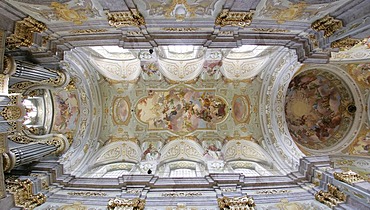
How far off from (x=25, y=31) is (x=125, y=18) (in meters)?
3.41

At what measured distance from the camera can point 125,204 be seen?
836 cm

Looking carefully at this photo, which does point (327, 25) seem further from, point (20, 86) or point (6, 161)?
point (20, 86)

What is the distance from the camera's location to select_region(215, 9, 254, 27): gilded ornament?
6.70 metres

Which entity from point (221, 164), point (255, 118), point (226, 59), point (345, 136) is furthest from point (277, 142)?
point (226, 59)

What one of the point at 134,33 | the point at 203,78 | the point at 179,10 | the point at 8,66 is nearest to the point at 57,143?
the point at 8,66

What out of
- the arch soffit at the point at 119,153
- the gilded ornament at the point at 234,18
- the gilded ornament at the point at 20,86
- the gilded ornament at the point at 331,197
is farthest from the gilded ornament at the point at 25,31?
the gilded ornament at the point at 331,197

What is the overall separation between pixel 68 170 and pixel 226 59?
10.4 m

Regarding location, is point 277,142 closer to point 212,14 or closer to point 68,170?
point 212,14

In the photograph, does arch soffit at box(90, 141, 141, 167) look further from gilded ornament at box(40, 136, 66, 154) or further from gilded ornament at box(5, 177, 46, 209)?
gilded ornament at box(5, 177, 46, 209)

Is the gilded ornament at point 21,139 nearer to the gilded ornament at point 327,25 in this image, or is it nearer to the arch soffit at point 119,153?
the arch soffit at point 119,153

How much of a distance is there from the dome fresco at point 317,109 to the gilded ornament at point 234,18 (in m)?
8.21

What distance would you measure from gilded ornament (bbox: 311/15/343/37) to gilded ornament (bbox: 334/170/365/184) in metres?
5.38

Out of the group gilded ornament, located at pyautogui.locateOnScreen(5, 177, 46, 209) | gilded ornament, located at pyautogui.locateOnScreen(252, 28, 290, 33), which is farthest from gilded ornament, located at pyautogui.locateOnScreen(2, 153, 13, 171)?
gilded ornament, located at pyautogui.locateOnScreen(252, 28, 290, 33)

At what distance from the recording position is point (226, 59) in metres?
13.3
